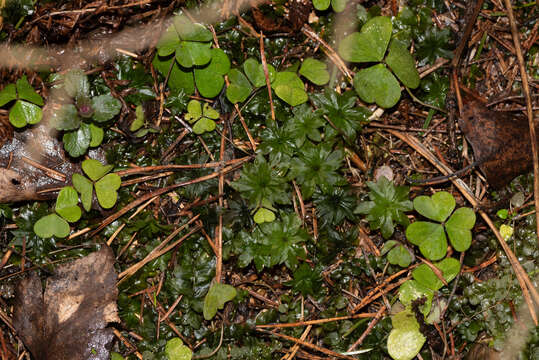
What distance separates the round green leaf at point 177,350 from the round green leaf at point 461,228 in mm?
1807

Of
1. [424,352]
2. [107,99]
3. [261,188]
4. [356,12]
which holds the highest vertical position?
[356,12]

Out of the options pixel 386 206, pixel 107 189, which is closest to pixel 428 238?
pixel 386 206

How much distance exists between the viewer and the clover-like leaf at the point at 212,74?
2984mm

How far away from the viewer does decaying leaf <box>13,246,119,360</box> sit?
2.97 meters

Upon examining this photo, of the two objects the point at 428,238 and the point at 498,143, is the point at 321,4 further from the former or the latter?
the point at 428,238

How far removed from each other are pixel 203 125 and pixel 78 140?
0.80 meters

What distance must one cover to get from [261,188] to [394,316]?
3.83 feet

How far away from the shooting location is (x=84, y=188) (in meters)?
2.98

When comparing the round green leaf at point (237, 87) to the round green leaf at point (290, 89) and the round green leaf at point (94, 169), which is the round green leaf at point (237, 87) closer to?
the round green leaf at point (290, 89)

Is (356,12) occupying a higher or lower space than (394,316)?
higher

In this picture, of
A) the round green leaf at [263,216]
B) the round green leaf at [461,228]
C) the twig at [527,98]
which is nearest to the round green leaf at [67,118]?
the round green leaf at [263,216]

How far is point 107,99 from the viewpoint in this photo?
117 inches

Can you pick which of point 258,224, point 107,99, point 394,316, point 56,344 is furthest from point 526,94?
point 56,344

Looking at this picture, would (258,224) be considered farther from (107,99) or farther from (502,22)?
(502,22)
